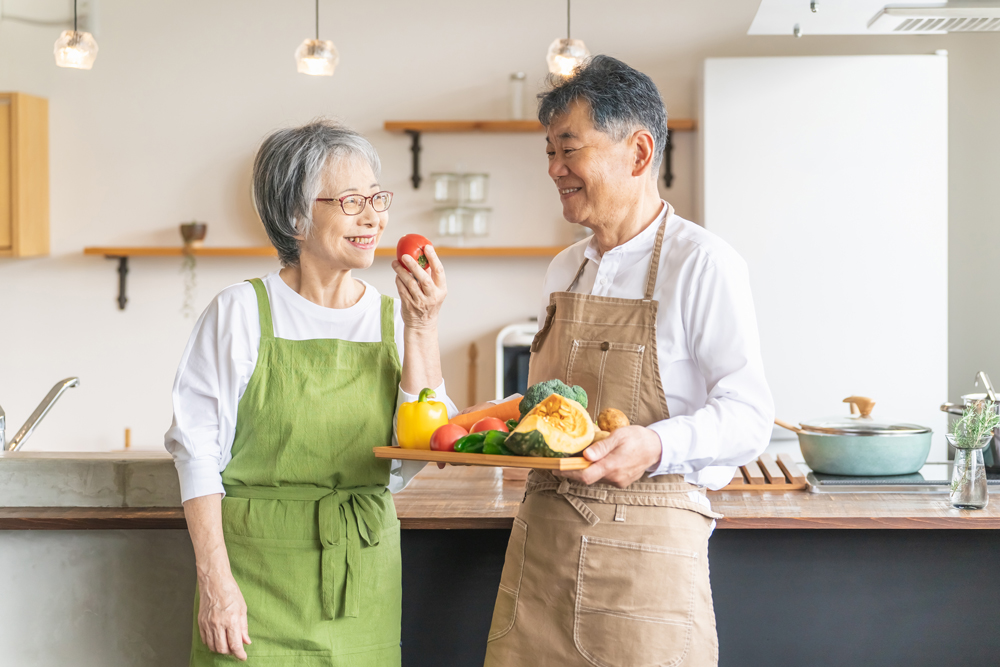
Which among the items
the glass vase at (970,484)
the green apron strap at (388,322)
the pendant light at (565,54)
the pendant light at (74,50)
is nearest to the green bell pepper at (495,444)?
the green apron strap at (388,322)

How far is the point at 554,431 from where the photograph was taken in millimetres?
1254

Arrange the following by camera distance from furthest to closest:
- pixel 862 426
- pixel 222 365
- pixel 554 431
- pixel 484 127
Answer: pixel 484 127 < pixel 862 426 < pixel 222 365 < pixel 554 431

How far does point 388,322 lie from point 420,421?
247 millimetres

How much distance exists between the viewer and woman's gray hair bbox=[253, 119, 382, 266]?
1.49 meters

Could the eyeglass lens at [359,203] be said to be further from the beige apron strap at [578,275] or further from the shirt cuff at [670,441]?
the shirt cuff at [670,441]

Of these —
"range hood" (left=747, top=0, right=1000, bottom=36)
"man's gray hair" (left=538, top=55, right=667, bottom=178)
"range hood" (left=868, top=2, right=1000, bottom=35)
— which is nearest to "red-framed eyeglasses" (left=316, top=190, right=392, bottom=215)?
"man's gray hair" (left=538, top=55, right=667, bottom=178)

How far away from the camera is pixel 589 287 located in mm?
1594

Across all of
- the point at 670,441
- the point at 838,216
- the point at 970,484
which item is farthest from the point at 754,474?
the point at 838,216

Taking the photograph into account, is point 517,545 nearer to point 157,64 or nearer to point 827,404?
point 827,404

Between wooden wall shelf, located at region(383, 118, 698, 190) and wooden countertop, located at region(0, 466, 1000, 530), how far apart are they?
2.38 meters

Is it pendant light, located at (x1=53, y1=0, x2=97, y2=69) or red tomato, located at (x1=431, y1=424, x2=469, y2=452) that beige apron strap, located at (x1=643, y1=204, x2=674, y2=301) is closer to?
red tomato, located at (x1=431, y1=424, x2=469, y2=452)

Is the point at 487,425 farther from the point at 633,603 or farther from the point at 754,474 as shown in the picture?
the point at 754,474

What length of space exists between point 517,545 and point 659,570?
0.26 meters

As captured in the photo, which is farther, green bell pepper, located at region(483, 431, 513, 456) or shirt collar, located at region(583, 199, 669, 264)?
shirt collar, located at region(583, 199, 669, 264)
